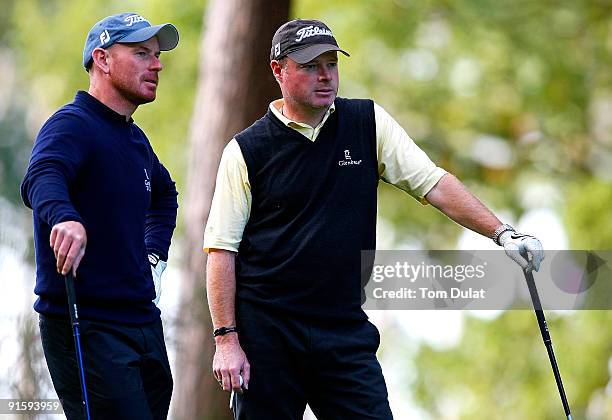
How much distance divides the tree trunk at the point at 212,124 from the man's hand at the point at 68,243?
511 centimetres

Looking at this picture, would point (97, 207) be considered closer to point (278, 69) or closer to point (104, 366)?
point (104, 366)

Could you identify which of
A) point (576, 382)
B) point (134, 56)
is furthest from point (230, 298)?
point (576, 382)

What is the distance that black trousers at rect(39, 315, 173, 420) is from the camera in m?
4.68

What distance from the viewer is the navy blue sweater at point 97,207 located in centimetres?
466

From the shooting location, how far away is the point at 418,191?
5.30 m

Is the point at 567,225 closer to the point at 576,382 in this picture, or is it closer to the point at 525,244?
the point at 576,382

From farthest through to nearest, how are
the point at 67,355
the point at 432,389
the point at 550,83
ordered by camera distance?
the point at 432,389 → the point at 550,83 → the point at 67,355

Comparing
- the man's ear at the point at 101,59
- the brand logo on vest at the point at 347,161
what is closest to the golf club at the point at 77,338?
the man's ear at the point at 101,59

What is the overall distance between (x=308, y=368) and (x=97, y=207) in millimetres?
1116

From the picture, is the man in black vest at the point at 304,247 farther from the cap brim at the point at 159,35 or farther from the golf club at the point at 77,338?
the golf club at the point at 77,338

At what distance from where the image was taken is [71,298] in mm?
4496

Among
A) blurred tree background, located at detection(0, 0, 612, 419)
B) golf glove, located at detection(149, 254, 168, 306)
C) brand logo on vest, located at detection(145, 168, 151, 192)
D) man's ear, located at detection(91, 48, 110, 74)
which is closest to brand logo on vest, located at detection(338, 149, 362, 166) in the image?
brand logo on vest, located at detection(145, 168, 151, 192)

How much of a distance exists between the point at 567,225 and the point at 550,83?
6.40 feet

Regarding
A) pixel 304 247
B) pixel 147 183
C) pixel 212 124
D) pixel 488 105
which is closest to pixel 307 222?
pixel 304 247
